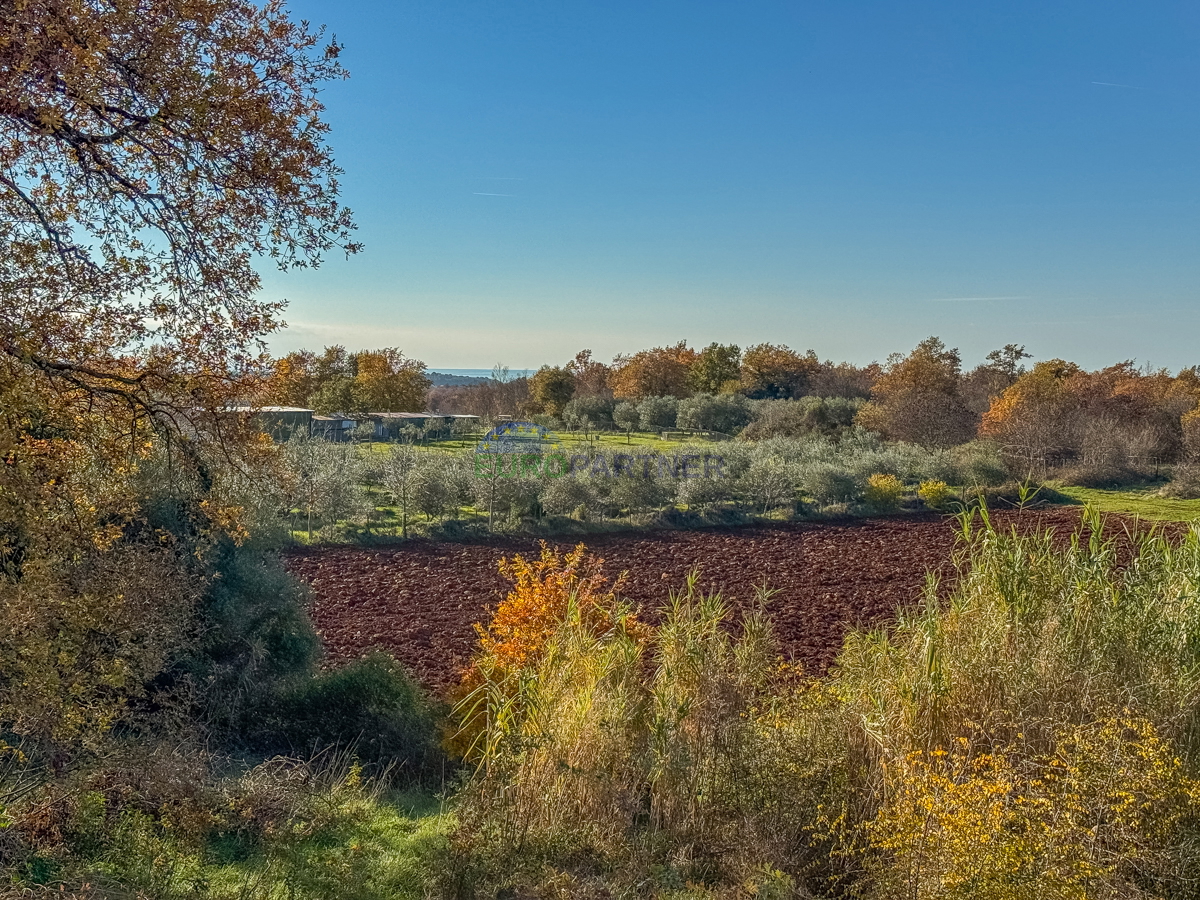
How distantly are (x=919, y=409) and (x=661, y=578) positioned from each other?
19111 millimetres

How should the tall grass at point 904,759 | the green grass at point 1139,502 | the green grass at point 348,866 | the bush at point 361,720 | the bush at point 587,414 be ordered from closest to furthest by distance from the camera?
1. the tall grass at point 904,759
2. the green grass at point 348,866
3. the bush at point 361,720
4. the green grass at point 1139,502
5. the bush at point 587,414

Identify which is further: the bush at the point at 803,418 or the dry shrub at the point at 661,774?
the bush at the point at 803,418

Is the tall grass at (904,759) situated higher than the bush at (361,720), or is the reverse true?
the tall grass at (904,759)

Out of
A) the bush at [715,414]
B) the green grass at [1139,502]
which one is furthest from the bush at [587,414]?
the green grass at [1139,502]

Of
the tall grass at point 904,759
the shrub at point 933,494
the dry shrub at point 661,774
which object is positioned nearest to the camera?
the tall grass at point 904,759

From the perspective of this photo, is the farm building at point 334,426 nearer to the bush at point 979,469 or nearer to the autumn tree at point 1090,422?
the bush at point 979,469

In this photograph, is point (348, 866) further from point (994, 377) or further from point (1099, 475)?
point (994, 377)

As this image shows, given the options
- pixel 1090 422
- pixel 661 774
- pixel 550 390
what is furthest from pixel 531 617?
pixel 550 390

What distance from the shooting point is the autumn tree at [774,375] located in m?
40.3

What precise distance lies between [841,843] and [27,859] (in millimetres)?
3403

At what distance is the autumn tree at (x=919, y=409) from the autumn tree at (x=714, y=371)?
424 inches

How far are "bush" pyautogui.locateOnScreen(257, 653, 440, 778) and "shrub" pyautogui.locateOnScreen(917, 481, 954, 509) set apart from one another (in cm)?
1646

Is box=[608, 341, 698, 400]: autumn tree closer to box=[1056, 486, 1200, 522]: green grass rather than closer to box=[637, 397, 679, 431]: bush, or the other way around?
box=[637, 397, 679, 431]: bush

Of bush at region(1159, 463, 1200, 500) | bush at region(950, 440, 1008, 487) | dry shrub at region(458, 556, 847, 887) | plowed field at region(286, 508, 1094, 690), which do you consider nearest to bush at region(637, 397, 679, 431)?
bush at region(950, 440, 1008, 487)
